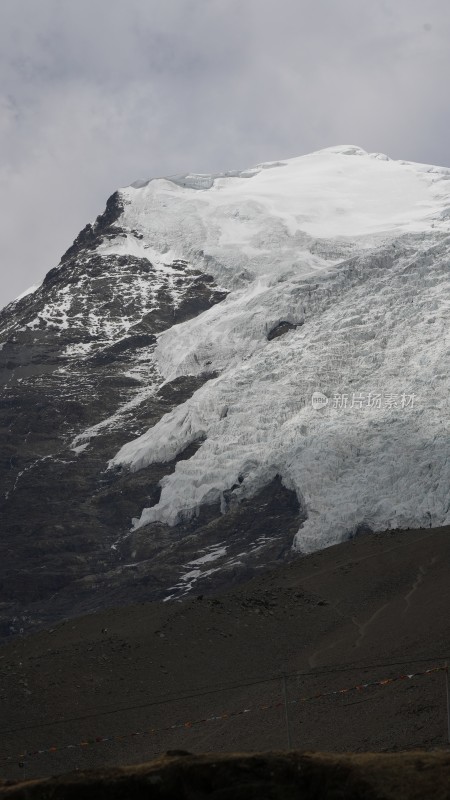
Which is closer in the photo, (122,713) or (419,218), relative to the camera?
(122,713)

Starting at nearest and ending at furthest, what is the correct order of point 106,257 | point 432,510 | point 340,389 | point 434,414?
point 432,510 → point 434,414 → point 340,389 → point 106,257

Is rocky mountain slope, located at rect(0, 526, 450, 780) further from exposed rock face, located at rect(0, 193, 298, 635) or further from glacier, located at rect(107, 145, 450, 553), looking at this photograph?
exposed rock face, located at rect(0, 193, 298, 635)

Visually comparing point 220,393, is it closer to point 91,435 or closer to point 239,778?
point 91,435

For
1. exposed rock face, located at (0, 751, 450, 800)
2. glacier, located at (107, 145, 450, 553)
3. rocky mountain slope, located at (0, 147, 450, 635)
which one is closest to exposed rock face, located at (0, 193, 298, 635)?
rocky mountain slope, located at (0, 147, 450, 635)

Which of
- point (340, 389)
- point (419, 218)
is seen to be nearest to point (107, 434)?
point (340, 389)

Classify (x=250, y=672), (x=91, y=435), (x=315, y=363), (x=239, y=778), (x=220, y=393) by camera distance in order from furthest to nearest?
(x=91, y=435), (x=220, y=393), (x=315, y=363), (x=250, y=672), (x=239, y=778)

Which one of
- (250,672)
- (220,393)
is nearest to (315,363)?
(220,393)

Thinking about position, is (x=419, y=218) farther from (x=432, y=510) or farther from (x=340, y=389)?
(x=432, y=510)
